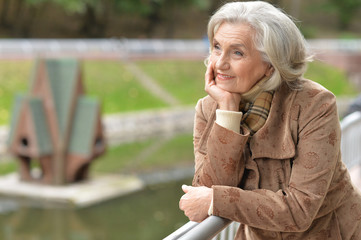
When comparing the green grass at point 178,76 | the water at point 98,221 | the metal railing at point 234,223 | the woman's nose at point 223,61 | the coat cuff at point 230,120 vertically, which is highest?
the woman's nose at point 223,61

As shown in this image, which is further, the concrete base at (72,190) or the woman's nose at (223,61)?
the concrete base at (72,190)

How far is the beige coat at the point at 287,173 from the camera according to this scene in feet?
6.23

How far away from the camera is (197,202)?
2002 mm

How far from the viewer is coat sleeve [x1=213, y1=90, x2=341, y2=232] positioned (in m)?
1.89

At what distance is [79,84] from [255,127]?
11364 mm

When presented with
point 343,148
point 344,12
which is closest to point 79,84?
point 343,148

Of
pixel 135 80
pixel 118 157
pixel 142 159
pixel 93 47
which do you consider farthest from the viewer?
pixel 93 47

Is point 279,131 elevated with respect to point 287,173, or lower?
elevated

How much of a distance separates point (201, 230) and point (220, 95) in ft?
1.57

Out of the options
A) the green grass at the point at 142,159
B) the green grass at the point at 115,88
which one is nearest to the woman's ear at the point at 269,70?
the green grass at the point at 142,159

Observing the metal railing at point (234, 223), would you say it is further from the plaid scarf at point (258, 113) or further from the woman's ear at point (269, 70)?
→ the woman's ear at point (269, 70)

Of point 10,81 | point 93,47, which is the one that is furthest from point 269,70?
point 93,47

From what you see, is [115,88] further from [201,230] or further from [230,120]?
[201,230]

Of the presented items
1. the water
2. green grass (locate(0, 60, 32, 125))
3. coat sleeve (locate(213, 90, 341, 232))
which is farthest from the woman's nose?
green grass (locate(0, 60, 32, 125))
